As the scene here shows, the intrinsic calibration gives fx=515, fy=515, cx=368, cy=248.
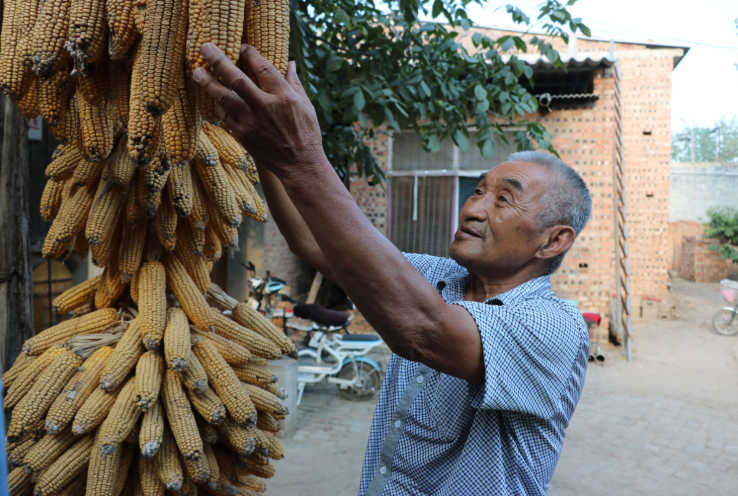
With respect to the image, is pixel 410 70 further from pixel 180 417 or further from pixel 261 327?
pixel 180 417

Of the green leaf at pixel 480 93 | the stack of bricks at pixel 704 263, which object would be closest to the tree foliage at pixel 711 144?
the stack of bricks at pixel 704 263

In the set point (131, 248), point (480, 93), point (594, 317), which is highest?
point (480, 93)

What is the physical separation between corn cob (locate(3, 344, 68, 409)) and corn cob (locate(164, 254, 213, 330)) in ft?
1.20

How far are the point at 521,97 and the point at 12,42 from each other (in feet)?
12.1

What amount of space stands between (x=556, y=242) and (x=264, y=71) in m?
1.00

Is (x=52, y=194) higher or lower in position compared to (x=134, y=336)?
higher

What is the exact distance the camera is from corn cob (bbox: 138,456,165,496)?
1.54 metres

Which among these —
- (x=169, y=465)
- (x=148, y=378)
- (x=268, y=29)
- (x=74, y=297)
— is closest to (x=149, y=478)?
(x=169, y=465)

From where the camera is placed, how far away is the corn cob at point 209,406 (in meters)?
1.56

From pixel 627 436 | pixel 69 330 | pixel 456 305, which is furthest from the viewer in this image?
pixel 627 436

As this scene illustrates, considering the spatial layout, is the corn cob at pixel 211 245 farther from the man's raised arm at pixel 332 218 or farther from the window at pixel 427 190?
the window at pixel 427 190

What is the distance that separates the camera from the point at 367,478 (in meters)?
1.60

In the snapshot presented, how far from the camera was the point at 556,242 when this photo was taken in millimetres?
1506

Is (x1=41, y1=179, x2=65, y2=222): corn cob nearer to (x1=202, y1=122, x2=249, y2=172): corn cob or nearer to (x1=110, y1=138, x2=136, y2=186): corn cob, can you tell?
(x1=110, y1=138, x2=136, y2=186): corn cob
